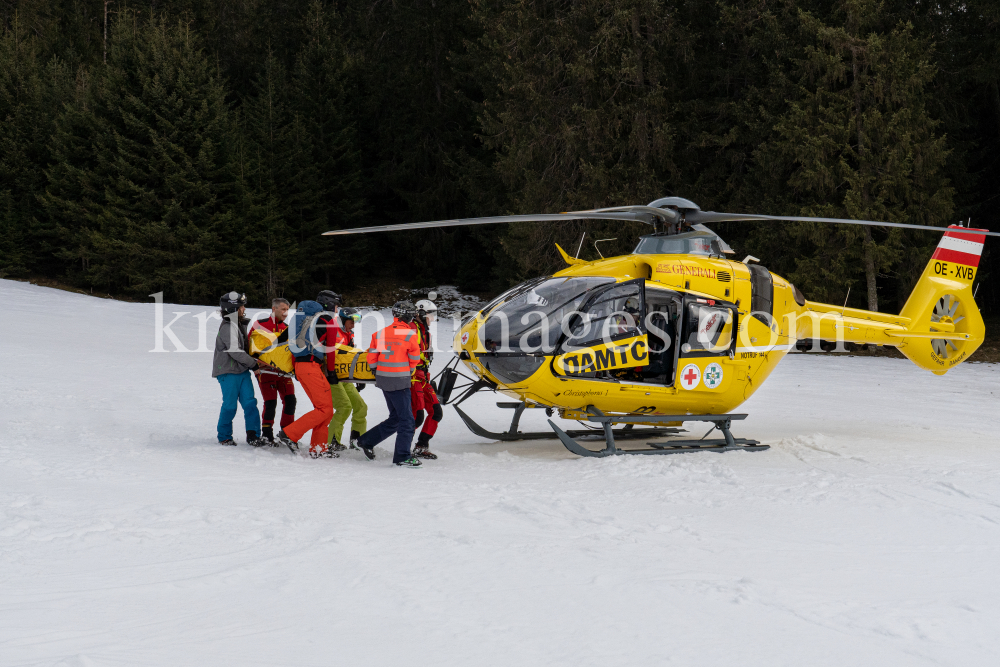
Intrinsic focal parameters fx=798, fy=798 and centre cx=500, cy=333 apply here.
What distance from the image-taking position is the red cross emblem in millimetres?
8797

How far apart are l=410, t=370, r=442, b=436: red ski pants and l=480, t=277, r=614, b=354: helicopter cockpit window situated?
0.80 metres

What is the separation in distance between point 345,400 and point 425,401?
862mm

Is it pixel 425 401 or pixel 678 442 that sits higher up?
pixel 425 401

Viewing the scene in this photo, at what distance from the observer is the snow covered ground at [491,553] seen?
12.9ft

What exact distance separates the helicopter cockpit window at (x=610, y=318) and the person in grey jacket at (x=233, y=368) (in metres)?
3.46

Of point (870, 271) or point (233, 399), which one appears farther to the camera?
point (870, 271)

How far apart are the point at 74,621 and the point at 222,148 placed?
25.0 meters

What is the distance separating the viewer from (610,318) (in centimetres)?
852

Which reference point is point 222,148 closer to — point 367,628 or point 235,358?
point 235,358

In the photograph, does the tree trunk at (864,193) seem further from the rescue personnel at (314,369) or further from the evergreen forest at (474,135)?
the rescue personnel at (314,369)

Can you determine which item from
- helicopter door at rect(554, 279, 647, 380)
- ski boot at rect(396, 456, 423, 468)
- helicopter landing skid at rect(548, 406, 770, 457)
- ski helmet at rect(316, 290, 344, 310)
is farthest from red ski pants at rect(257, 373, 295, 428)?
helicopter door at rect(554, 279, 647, 380)

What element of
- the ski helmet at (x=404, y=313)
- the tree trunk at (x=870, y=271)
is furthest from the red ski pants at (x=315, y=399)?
the tree trunk at (x=870, y=271)

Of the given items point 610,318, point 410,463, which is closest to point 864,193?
point 610,318

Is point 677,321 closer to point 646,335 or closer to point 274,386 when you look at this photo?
point 646,335
